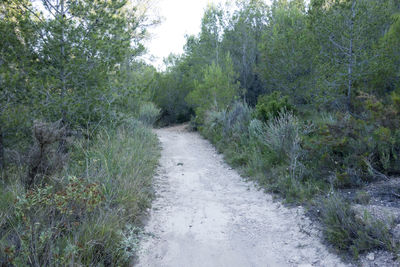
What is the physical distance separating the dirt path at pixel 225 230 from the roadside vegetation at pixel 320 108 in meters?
0.35

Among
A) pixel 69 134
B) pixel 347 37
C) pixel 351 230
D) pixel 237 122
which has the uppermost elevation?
pixel 347 37

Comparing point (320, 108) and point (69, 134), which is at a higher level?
point (320, 108)

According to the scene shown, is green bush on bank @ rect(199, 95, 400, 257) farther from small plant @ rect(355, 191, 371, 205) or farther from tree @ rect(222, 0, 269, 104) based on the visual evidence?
tree @ rect(222, 0, 269, 104)

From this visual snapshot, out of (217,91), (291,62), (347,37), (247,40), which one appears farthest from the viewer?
(247,40)

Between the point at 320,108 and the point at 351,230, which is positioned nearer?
the point at 351,230

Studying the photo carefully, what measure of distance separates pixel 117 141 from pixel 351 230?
5.19 metres

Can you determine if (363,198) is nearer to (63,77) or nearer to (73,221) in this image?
(73,221)

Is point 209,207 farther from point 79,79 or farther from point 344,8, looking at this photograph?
point 344,8

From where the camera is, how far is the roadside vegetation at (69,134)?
3.46 metres

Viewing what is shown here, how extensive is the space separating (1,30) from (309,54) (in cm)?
1188

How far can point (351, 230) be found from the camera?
12.1 feet

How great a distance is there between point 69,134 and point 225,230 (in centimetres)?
428

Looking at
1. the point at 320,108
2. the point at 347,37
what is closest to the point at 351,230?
the point at 347,37

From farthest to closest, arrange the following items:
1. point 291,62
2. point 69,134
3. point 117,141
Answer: point 291,62, point 117,141, point 69,134
